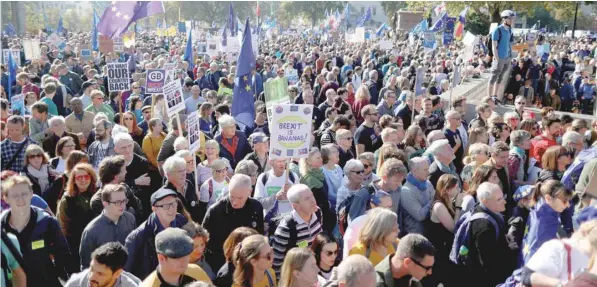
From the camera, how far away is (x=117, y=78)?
403 inches

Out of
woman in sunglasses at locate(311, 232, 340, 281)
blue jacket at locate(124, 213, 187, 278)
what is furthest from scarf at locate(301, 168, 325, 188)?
blue jacket at locate(124, 213, 187, 278)

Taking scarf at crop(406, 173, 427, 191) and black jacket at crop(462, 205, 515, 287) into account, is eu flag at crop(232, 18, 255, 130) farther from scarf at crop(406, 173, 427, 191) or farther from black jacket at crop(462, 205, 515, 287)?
black jacket at crop(462, 205, 515, 287)

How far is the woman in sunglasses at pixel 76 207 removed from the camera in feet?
17.4

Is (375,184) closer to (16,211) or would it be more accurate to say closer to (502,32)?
(16,211)

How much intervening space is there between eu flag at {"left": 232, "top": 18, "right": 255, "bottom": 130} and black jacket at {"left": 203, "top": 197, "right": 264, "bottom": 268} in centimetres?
465

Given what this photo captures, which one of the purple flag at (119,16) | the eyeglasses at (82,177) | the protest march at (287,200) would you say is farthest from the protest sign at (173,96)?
the purple flag at (119,16)

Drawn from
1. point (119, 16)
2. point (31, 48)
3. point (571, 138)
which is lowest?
point (571, 138)

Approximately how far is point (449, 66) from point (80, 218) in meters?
17.5

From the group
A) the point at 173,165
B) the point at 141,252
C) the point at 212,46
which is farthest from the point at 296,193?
the point at 212,46

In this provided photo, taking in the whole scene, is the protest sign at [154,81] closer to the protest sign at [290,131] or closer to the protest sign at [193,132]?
the protest sign at [193,132]

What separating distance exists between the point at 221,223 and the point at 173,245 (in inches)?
57.6

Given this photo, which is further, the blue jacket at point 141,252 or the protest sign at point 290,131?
the protest sign at point 290,131

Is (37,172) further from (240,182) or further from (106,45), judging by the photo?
(106,45)

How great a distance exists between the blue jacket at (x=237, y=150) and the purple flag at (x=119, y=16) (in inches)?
286
